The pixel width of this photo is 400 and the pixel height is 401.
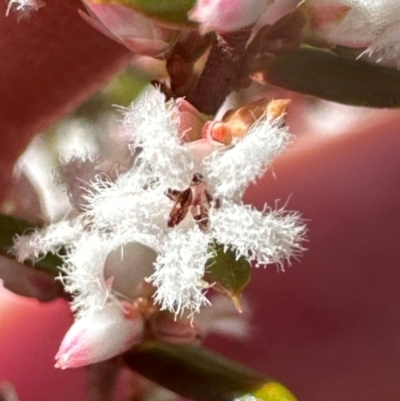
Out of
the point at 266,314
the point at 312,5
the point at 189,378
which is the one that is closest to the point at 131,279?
the point at 189,378

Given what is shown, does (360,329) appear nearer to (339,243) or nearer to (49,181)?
(339,243)

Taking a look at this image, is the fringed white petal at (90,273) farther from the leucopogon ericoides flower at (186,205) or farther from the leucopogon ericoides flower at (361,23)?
the leucopogon ericoides flower at (361,23)

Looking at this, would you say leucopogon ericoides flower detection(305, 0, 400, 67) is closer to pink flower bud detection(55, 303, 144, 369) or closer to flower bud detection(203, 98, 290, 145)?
flower bud detection(203, 98, 290, 145)

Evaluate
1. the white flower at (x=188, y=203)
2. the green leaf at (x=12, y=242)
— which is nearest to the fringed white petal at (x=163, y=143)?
the white flower at (x=188, y=203)

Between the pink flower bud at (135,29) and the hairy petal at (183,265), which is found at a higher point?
the pink flower bud at (135,29)

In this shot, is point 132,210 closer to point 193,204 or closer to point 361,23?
point 193,204

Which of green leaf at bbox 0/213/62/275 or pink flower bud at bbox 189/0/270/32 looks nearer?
pink flower bud at bbox 189/0/270/32

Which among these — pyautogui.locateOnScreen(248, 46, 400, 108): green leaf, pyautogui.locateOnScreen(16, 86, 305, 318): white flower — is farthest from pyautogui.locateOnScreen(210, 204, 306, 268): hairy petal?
pyautogui.locateOnScreen(248, 46, 400, 108): green leaf

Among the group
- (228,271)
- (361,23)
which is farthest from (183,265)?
(361,23)
